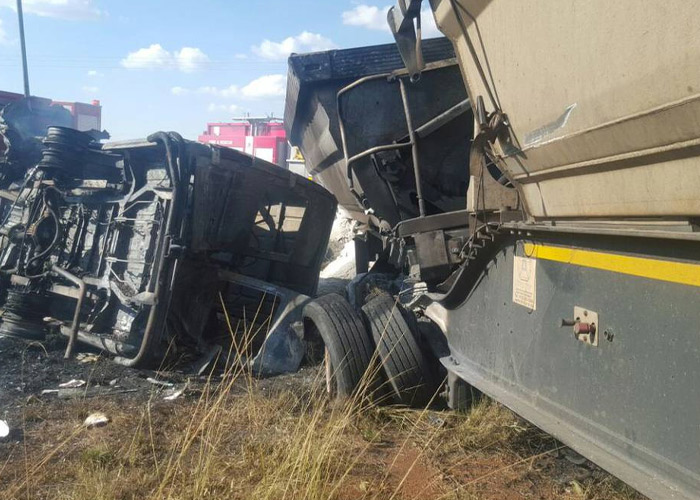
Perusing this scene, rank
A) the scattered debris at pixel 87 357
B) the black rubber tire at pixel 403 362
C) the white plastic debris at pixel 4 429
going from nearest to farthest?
the white plastic debris at pixel 4 429
the black rubber tire at pixel 403 362
the scattered debris at pixel 87 357

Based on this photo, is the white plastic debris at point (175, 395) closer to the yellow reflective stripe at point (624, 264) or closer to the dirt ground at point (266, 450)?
the dirt ground at point (266, 450)

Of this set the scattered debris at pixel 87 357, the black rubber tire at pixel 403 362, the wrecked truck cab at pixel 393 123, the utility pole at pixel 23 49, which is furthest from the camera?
the utility pole at pixel 23 49

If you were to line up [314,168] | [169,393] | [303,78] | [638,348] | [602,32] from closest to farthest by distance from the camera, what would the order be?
[602,32], [638,348], [169,393], [303,78], [314,168]

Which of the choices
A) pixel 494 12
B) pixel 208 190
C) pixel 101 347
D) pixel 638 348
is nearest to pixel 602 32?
pixel 494 12

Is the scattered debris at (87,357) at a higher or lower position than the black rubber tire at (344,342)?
lower

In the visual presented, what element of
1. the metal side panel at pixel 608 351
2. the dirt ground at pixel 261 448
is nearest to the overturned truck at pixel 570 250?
the metal side panel at pixel 608 351

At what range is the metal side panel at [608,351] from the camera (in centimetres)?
188

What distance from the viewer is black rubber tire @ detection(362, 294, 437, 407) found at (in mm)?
3859

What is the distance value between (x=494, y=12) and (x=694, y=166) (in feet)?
3.56

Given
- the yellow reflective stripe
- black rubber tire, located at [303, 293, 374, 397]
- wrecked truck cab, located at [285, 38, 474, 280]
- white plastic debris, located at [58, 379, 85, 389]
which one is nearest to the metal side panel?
the yellow reflective stripe

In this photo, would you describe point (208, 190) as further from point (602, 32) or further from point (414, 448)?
point (602, 32)

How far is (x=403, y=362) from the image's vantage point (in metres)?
Result: 3.87

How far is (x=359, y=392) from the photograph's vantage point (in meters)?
3.80

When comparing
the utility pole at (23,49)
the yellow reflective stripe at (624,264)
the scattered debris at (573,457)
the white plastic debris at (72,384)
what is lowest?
the scattered debris at (573,457)
